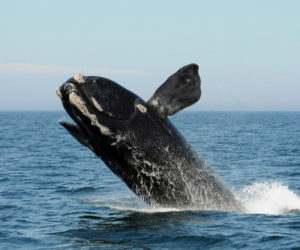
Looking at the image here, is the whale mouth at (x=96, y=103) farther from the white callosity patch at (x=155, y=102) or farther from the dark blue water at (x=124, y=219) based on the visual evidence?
the dark blue water at (x=124, y=219)

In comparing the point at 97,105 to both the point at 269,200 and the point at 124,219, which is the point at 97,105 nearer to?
the point at 124,219

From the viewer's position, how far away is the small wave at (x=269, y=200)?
13.6 m

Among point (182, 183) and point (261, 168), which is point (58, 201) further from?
point (261, 168)

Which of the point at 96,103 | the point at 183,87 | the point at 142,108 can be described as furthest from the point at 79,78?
the point at 183,87

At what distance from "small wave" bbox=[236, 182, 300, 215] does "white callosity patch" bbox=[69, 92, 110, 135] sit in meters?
4.32

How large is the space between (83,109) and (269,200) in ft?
22.6

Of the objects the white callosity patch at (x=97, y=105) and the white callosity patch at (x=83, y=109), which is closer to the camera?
the white callosity patch at (x=83, y=109)

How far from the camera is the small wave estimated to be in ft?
44.7

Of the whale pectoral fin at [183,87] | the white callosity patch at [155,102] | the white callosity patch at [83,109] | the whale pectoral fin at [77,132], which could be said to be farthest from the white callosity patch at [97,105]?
the whale pectoral fin at [183,87]

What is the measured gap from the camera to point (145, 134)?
35.9ft

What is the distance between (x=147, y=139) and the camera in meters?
11.0

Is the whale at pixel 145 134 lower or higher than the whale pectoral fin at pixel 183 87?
lower

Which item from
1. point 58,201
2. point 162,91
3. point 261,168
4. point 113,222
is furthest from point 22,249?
point 261,168

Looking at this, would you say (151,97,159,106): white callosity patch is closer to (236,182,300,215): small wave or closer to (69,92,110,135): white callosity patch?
(69,92,110,135): white callosity patch
